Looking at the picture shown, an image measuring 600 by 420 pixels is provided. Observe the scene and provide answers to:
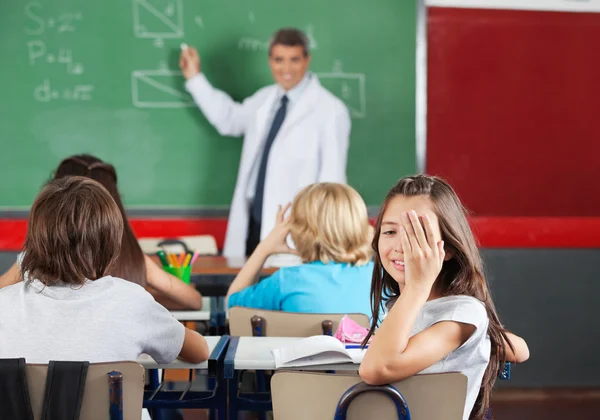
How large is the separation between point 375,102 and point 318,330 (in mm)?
3138

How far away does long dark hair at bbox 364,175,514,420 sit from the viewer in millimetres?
1690

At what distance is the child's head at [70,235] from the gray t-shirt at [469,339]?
700 millimetres

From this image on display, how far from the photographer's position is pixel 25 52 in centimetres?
505

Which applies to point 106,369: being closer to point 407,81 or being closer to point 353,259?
point 353,259

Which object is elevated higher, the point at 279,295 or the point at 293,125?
the point at 293,125

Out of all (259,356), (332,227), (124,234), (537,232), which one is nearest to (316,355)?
(259,356)

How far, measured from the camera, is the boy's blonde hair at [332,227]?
2639 millimetres

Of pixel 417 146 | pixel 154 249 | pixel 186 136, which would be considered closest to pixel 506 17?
pixel 417 146

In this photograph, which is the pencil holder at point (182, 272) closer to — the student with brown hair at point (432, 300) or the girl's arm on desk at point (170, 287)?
the girl's arm on desk at point (170, 287)

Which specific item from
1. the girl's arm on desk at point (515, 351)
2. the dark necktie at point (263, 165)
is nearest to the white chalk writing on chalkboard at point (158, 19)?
the dark necktie at point (263, 165)

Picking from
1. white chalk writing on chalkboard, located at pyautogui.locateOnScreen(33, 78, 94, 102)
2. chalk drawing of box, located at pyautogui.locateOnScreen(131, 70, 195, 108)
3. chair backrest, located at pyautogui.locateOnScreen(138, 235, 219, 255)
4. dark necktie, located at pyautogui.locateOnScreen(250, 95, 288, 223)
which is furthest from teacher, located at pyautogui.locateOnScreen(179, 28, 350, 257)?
white chalk writing on chalkboard, located at pyautogui.locateOnScreen(33, 78, 94, 102)

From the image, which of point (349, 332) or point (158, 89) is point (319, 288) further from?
point (158, 89)

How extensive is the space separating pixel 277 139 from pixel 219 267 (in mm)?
1672

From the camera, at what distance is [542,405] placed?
13.8 feet
